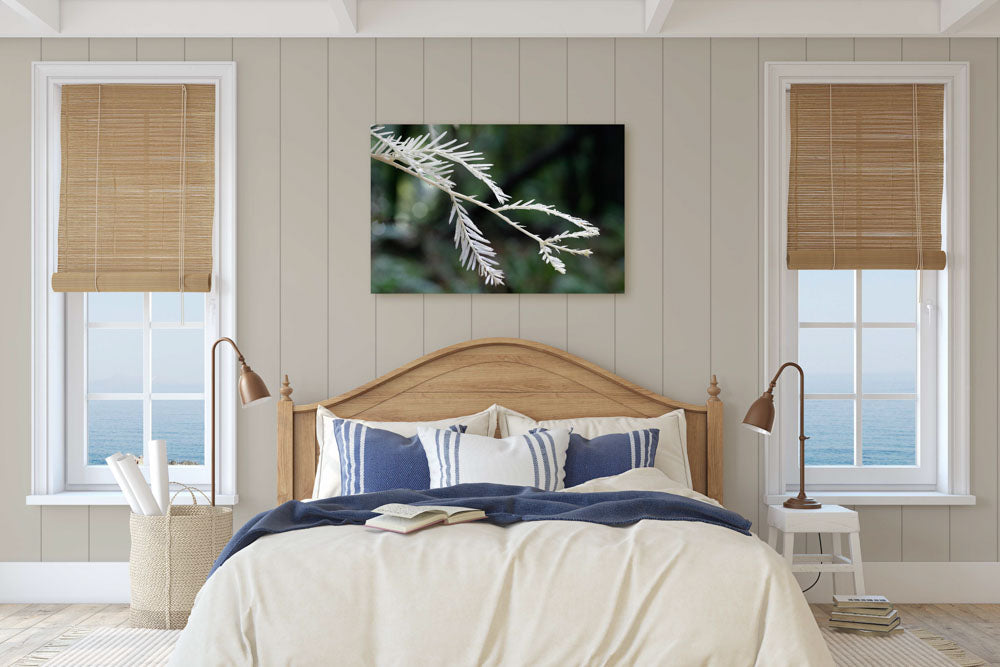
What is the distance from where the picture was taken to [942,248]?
12.5 feet

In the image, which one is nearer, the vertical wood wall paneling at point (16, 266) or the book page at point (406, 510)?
the book page at point (406, 510)

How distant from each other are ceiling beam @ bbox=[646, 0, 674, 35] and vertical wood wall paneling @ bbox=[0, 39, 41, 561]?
2898 mm

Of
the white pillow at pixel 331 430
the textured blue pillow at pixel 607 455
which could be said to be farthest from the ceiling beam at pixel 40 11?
the textured blue pillow at pixel 607 455

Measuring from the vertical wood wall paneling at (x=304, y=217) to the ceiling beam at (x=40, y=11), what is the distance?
1.03 meters

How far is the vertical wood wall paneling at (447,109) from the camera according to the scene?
3814 millimetres

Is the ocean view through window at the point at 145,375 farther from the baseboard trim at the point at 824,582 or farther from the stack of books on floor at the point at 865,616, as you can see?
the stack of books on floor at the point at 865,616

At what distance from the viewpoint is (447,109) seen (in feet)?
12.5

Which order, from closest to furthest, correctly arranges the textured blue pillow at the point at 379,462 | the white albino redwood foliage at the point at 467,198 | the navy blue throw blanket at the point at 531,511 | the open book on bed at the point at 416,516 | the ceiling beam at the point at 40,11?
the open book on bed at the point at 416,516 → the navy blue throw blanket at the point at 531,511 → the textured blue pillow at the point at 379,462 → the ceiling beam at the point at 40,11 → the white albino redwood foliage at the point at 467,198

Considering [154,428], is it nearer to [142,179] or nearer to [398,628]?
[142,179]

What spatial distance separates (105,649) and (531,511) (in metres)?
1.77

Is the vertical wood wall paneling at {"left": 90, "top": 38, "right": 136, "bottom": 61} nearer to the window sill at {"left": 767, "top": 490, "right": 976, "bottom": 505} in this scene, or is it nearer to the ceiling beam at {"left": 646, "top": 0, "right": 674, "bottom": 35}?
the ceiling beam at {"left": 646, "top": 0, "right": 674, "bottom": 35}

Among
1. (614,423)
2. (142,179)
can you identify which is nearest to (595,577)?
(614,423)

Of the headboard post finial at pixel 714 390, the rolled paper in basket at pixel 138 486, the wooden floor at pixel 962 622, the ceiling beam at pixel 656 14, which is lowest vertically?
the wooden floor at pixel 962 622

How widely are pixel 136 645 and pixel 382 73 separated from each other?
2660mm
